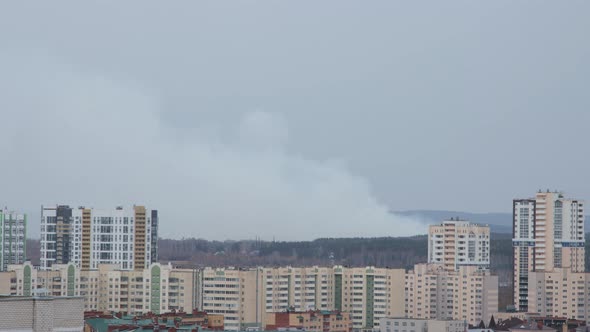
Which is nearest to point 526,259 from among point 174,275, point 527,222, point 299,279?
point 527,222

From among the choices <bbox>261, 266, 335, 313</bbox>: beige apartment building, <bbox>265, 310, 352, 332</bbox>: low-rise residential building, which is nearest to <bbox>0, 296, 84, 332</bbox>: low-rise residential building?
<bbox>265, 310, 352, 332</bbox>: low-rise residential building

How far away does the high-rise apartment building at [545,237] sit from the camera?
36250 millimetres

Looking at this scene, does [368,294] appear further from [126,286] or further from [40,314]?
[40,314]

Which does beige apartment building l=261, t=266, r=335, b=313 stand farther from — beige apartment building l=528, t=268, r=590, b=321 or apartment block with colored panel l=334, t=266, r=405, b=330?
beige apartment building l=528, t=268, r=590, b=321

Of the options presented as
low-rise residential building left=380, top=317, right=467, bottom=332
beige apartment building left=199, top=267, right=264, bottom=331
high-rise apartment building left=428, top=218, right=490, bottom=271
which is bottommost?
low-rise residential building left=380, top=317, right=467, bottom=332

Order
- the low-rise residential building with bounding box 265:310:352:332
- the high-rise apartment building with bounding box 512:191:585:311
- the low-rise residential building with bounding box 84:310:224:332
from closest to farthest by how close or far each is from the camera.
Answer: the low-rise residential building with bounding box 84:310:224:332 < the low-rise residential building with bounding box 265:310:352:332 < the high-rise apartment building with bounding box 512:191:585:311

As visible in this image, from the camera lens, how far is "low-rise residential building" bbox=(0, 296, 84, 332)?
558 cm

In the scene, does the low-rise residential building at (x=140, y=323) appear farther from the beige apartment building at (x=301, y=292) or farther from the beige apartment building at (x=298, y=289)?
the beige apartment building at (x=298, y=289)

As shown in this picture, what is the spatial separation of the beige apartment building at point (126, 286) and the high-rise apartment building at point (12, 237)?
173 inches

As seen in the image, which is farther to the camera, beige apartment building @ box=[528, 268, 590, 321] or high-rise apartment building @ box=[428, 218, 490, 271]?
Result: high-rise apartment building @ box=[428, 218, 490, 271]

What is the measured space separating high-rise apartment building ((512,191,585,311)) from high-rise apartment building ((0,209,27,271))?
11463 millimetres

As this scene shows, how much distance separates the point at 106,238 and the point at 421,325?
10.9 meters

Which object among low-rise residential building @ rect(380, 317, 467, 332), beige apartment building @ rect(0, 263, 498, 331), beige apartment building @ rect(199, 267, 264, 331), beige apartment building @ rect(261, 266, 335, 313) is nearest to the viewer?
low-rise residential building @ rect(380, 317, 467, 332)

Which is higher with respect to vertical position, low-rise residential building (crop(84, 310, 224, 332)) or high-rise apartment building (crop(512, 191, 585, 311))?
high-rise apartment building (crop(512, 191, 585, 311))
